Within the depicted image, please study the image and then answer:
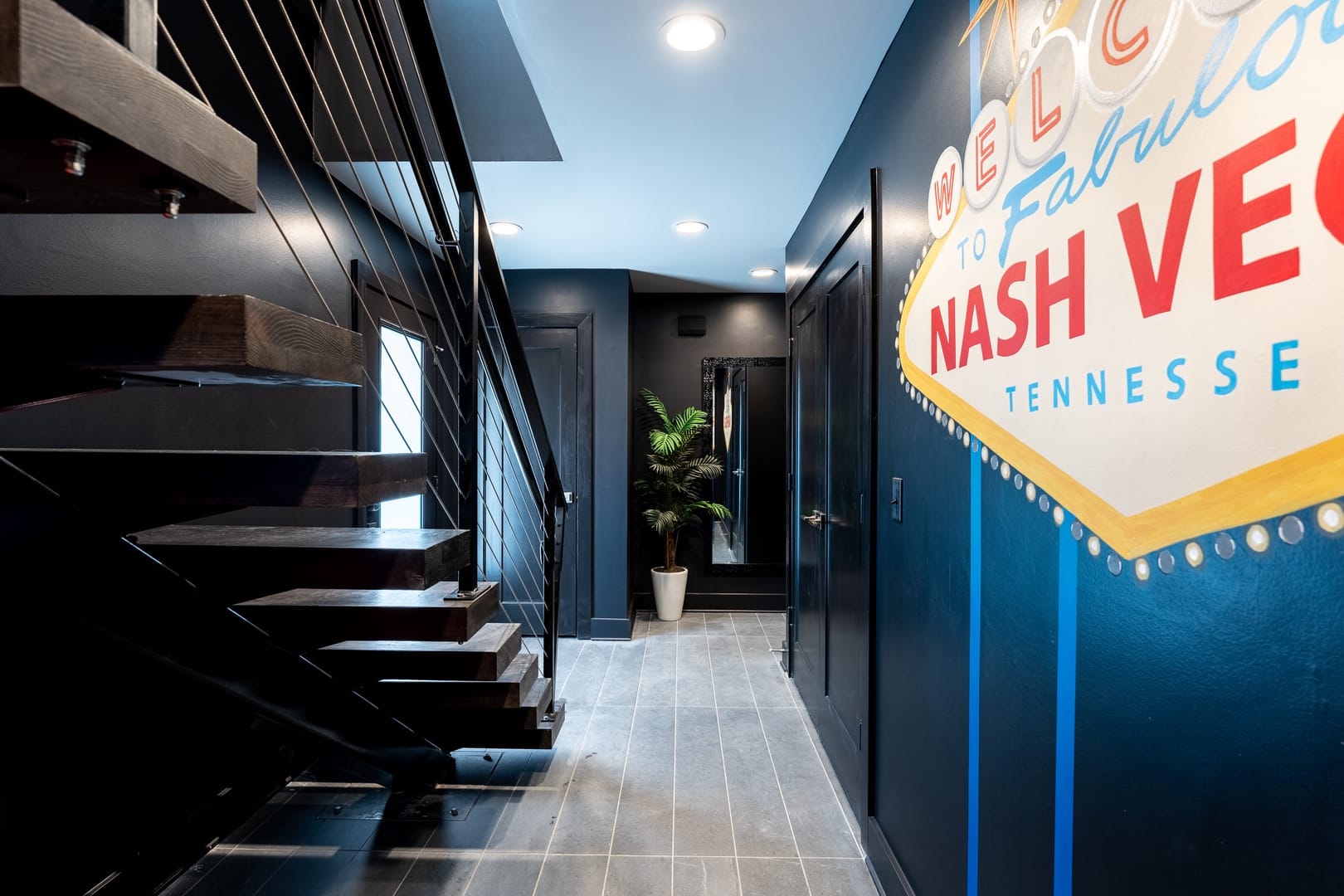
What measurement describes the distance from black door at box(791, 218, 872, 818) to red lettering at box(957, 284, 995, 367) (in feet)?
2.13

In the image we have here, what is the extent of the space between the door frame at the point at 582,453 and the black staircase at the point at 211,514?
1627 mm

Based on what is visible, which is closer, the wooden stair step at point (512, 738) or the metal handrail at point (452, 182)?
the metal handrail at point (452, 182)

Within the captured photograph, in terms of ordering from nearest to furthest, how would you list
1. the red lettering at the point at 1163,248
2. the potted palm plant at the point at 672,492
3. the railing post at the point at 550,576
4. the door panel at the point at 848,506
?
the red lettering at the point at 1163,248 → the door panel at the point at 848,506 → the railing post at the point at 550,576 → the potted palm plant at the point at 672,492

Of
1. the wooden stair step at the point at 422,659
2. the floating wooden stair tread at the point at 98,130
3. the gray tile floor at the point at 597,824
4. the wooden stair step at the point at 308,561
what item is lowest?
the gray tile floor at the point at 597,824

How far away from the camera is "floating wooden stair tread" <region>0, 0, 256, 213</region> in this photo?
1.34ft

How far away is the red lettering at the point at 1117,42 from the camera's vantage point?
0.83 meters

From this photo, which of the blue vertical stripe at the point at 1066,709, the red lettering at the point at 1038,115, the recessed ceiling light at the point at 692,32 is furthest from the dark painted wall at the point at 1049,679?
the recessed ceiling light at the point at 692,32

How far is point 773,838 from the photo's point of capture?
203 centimetres

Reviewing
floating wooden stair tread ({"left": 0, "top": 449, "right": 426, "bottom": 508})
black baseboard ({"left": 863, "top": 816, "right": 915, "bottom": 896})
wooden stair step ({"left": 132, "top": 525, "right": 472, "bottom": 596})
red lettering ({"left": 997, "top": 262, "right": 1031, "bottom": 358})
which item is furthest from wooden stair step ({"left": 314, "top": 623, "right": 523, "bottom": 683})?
red lettering ({"left": 997, "top": 262, "right": 1031, "bottom": 358})

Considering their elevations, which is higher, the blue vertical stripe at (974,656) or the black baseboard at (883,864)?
the blue vertical stripe at (974,656)

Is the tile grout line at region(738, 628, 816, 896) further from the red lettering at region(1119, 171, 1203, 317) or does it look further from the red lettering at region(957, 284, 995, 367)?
the red lettering at region(1119, 171, 1203, 317)

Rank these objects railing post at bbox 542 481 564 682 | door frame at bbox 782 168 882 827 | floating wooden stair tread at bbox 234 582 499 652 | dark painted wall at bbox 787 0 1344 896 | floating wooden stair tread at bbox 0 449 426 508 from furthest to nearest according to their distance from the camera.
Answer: railing post at bbox 542 481 564 682
door frame at bbox 782 168 882 827
floating wooden stair tread at bbox 234 582 499 652
floating wooden stair tread at bbox 0 449 426 508
dark painted wall at bbox 787 0 1344 896

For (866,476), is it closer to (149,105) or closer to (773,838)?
(773,838)

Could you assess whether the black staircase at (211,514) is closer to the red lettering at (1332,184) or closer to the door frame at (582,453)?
the red lettering at (1332,184)
